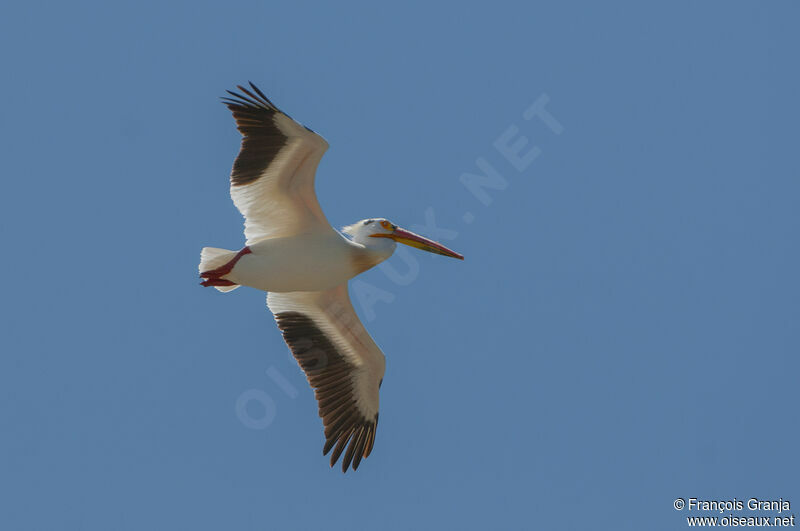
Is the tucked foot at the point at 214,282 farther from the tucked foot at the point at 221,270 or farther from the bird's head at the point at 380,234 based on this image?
the bird's head at the point at 380,234

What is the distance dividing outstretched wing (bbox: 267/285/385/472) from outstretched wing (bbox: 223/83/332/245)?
1085mm

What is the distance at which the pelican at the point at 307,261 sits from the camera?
10602mm

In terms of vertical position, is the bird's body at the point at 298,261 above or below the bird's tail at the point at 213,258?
above

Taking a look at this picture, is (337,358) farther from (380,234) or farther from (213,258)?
(213,258)

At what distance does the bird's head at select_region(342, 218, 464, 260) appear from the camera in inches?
447

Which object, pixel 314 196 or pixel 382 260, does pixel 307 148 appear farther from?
pixel 382 260

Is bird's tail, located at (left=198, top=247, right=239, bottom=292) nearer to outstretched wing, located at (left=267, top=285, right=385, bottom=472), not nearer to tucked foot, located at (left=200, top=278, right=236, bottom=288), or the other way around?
tucked foot, located at (left=200, top=278, right=236, bottom=288)

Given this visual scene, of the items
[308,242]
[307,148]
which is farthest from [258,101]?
[308,242]

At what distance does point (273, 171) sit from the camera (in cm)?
1075

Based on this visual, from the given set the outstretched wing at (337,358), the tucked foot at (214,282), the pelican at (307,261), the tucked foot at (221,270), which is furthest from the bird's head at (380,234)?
the tucked foot at (214,282)

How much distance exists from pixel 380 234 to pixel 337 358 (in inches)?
54.5

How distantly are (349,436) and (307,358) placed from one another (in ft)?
2.96

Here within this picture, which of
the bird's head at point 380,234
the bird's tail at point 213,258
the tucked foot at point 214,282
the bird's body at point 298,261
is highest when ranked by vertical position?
the bird's head at point 380,234

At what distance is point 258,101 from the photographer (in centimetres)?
1051
